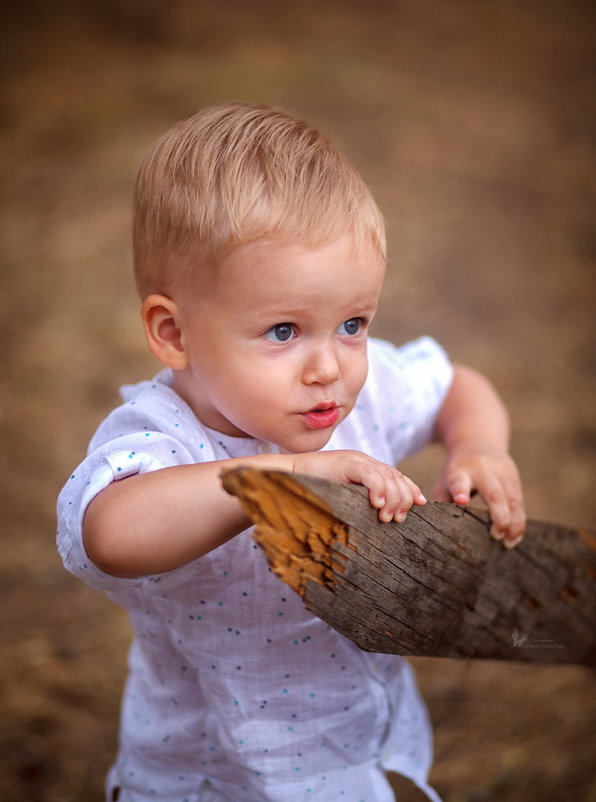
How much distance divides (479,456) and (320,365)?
47 cm

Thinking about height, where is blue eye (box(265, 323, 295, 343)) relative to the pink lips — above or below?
above

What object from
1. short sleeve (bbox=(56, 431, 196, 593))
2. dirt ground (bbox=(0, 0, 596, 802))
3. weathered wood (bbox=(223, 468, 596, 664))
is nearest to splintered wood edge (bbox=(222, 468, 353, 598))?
weathered wood (bbox=(223, 468, 596, 664))

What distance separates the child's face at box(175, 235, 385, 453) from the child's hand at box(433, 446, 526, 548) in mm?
316

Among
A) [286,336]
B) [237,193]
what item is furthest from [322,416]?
[237,193]

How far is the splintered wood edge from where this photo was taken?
0.81 m

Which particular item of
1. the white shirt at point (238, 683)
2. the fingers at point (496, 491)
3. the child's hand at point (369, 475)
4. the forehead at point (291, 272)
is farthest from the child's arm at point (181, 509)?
the fingers at point (496, 491)

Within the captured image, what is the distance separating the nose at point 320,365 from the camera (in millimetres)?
1097

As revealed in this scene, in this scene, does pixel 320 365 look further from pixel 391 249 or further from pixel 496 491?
pixel 391 249

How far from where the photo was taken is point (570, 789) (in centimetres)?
212

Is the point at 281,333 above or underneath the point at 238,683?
above

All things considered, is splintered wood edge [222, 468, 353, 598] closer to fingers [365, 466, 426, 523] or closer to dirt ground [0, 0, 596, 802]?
fingers [365, 466, 426, 523]

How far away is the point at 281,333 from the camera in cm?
110

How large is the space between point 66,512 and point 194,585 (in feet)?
0.90

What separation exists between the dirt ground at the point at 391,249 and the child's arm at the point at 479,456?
580mm
